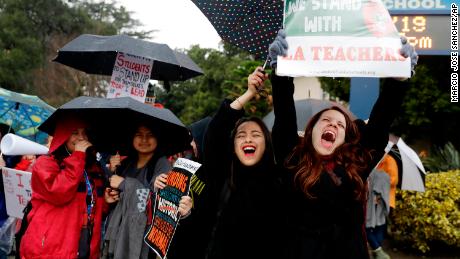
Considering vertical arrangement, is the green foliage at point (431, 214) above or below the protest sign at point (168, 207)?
below

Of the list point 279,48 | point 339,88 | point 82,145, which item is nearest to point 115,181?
point 82,145

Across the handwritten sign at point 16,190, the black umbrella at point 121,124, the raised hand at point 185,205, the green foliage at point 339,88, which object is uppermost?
the green foliage at point 339,88

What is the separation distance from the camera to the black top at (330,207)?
9.32 feet

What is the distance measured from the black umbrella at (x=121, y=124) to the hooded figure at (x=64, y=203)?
151mm

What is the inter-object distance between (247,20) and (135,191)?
4.94ft

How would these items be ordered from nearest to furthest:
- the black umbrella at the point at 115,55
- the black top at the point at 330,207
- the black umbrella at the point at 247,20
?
the black top at the point at 330,207 < the black umbrella at the point at 247,20 < the black umbrella at the point at 115,55

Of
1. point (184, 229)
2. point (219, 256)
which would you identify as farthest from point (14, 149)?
point (219, 256)

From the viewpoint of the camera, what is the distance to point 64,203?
3.67 meters

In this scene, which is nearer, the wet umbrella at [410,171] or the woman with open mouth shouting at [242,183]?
the woman with open mouth shouting at [242,183]

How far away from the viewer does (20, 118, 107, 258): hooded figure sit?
359 centimetres

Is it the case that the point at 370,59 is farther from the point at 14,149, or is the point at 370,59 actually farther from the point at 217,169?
the point at 14,149

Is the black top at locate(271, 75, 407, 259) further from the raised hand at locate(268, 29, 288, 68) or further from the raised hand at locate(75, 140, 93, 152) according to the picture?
the raised hand at locate(75, 140, 93, 152)

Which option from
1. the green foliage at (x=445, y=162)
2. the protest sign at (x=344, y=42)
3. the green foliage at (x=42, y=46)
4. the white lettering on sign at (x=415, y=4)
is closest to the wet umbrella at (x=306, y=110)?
the white lettering on sign at (x=415, y=4)

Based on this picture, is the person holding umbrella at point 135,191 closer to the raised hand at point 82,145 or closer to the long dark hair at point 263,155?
the raised hand at point 82,145
